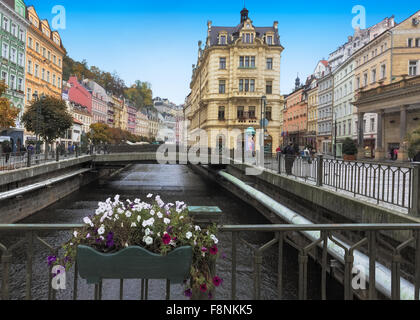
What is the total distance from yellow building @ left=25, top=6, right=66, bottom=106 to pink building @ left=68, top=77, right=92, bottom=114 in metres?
17.6

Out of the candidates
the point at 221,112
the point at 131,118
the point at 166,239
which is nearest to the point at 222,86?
the point at 221,112

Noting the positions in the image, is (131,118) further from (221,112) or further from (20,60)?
(20,60)

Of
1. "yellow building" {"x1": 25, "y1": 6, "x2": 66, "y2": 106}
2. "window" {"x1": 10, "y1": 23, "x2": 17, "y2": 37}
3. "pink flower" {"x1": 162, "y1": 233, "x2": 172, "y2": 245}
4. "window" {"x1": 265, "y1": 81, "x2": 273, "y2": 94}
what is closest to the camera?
"pink flower" {"x1": 162, "y1": 233, "x2": 172, "y2": 245}

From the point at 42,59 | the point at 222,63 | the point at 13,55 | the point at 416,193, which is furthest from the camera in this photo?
the point at 222,63

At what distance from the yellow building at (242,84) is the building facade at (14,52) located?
77.1 ft

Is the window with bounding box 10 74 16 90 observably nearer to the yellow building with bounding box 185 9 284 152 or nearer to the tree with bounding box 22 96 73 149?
the tree with bounding box 22 96 73 149

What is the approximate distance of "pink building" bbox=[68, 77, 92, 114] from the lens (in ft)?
242

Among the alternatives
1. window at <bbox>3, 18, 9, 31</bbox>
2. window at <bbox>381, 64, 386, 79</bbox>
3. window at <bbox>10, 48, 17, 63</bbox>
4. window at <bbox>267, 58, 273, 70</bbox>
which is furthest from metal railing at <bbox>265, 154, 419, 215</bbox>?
window at <bbox>267, 58, 273, 70</bbox>

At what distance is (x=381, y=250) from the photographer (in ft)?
24.8

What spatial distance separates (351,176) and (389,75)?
33007mm

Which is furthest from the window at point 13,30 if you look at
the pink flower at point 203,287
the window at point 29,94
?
the pink flower at point 203,287

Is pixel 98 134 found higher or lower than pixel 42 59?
lower

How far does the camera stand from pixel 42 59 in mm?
47812

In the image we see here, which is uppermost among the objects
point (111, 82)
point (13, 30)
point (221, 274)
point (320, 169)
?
point (111, 82)
